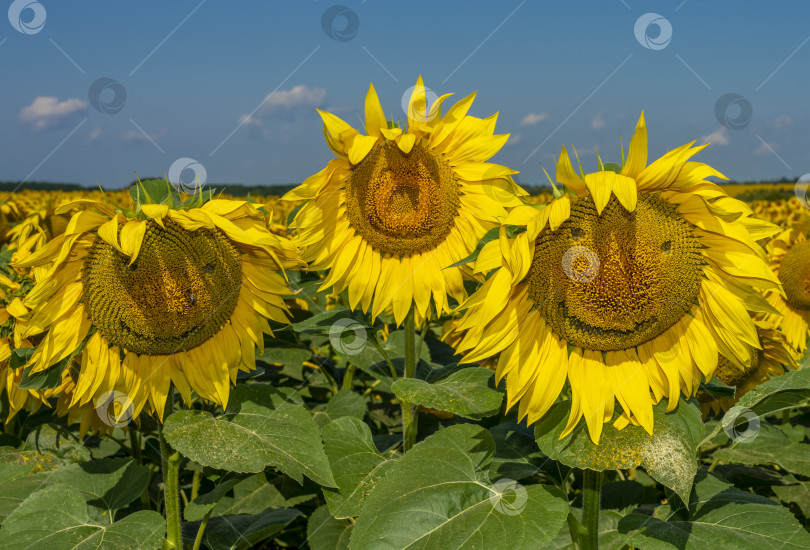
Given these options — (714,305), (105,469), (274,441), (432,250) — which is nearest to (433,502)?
(274,441)

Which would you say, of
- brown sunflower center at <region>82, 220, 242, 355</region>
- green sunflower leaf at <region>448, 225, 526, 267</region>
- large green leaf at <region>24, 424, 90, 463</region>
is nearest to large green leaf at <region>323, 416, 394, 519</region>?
brown sunflower center at <region>82, 220, 242, 355</region>

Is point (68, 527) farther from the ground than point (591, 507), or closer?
closer

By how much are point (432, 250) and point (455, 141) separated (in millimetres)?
510

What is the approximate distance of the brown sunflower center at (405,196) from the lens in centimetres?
302

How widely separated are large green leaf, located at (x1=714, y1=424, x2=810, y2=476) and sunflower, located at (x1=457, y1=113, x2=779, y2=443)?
1.19 meters

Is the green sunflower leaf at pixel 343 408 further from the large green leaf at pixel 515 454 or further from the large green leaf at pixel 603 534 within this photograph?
the large green leaf at pixel 603 534

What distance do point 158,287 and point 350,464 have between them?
997 mm

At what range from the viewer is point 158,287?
2396mm

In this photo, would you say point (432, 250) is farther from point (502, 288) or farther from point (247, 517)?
point (247, 517)

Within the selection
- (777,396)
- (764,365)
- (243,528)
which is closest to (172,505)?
(243,528)

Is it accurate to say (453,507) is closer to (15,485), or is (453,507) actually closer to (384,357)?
(384,357)

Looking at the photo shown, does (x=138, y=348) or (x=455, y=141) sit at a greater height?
(x=455, y=141)

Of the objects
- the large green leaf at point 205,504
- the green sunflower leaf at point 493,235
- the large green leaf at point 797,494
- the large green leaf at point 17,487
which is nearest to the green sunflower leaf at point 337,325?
the large green leaf at point 205,504

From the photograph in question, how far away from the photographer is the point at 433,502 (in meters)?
2.11
